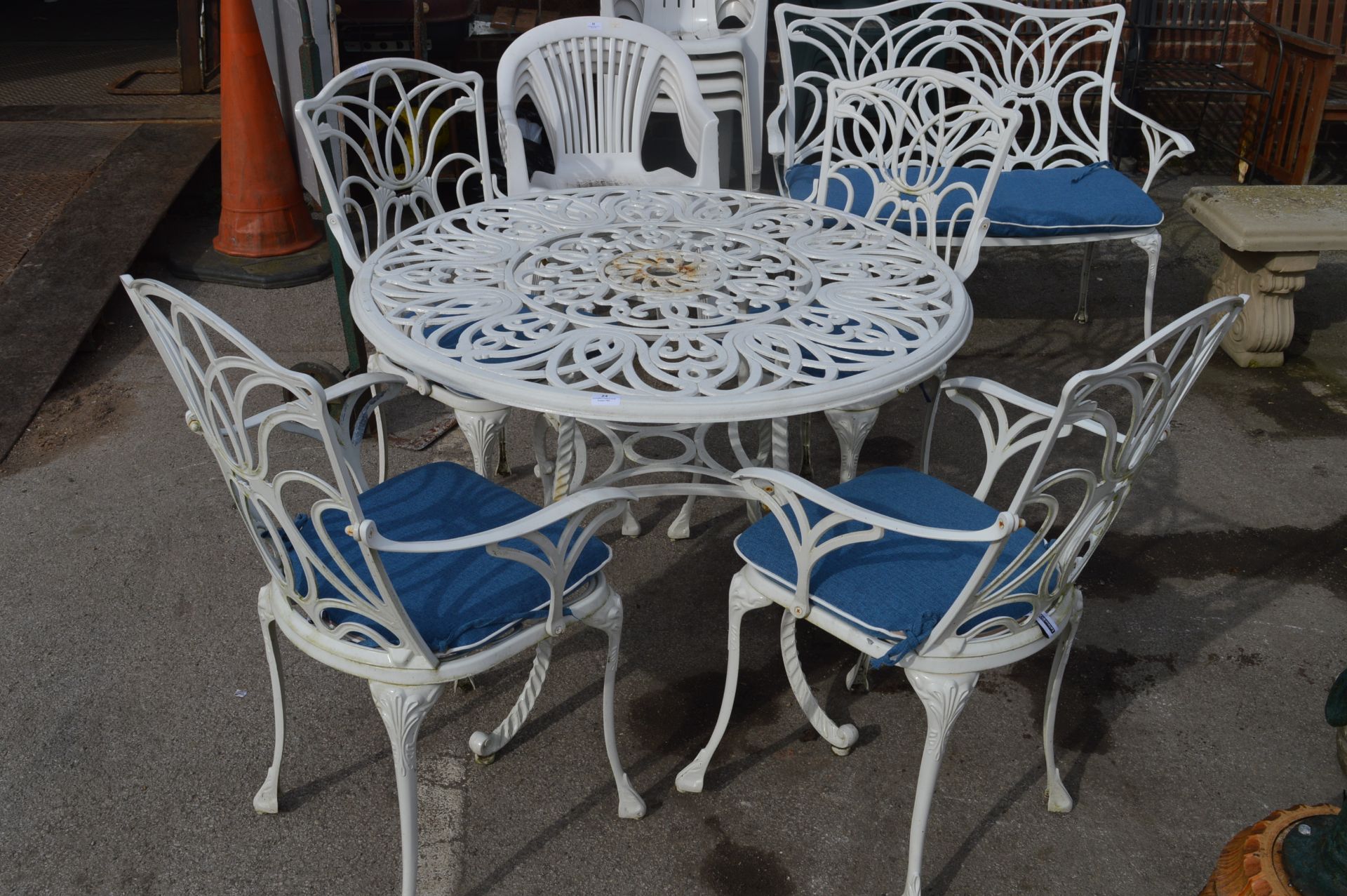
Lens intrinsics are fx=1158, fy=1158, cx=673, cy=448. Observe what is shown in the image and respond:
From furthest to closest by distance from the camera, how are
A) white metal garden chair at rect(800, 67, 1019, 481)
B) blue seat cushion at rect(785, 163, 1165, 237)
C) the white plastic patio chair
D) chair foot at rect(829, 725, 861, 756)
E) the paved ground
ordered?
blue seat cushion at rect(785, 163, 1165, 237), the white plastic patio chair, white metal garden chair at rect(800, 67, 1019, 481), chair foot at rect(829, 725, 861, 756), the paved ground

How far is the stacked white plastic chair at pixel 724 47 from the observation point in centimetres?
481

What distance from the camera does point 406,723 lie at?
1.96 meters

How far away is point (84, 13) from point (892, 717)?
851cm

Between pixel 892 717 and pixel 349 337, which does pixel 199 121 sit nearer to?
pixel 349 337

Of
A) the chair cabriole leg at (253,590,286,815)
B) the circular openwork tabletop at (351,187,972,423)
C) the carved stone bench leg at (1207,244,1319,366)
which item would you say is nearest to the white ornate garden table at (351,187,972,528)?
the circular openwork tabletop at (351,187,972,423)

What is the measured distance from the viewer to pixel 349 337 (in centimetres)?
367

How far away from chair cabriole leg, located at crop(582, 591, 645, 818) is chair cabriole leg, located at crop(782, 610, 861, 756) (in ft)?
1.16

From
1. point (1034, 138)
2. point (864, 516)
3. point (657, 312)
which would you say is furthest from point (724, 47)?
point (864, 516)

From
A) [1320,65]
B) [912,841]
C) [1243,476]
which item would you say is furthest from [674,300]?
[1320,65]

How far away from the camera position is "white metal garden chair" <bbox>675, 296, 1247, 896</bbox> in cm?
181

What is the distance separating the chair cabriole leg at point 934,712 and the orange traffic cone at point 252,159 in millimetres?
3790

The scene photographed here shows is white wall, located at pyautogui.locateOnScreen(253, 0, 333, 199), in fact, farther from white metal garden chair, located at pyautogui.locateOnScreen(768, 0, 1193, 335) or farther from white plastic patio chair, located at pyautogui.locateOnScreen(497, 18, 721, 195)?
white metal garden chair, located at pyautogui.locateOnScreen(768, 0, 1193, 335)

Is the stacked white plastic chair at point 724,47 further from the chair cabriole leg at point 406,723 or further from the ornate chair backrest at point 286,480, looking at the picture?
the chair cabriole leg at point 406,723

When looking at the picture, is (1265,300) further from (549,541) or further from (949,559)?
(549,541)
